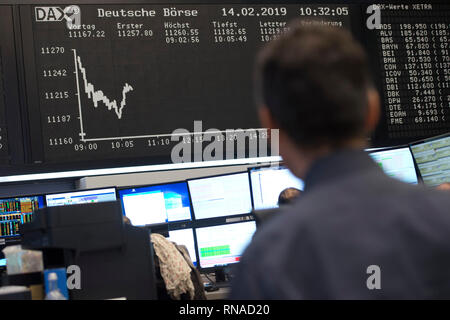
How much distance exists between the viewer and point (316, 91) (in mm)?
A: 792

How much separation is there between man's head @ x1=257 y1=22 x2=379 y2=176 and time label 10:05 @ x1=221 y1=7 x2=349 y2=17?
3.30 m

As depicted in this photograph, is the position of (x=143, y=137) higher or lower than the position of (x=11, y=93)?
lower

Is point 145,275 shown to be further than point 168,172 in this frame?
No

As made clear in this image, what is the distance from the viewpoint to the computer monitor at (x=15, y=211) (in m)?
4.27

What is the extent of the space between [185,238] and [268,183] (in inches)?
24.6

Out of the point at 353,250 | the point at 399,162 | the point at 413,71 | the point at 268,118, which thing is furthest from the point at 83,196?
the point at 353,250

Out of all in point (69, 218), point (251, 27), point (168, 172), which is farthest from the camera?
point (168, 172)

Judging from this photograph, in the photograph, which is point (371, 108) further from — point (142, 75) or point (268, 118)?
point (142, 75)

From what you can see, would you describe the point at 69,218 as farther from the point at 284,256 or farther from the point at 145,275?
the point at 284,256

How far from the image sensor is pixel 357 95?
31.8 inches

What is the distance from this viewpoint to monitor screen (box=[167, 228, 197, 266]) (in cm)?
406

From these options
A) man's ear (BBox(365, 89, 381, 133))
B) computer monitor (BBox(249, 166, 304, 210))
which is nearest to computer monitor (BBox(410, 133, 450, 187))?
computer monitor (BBox(249, 166, 304, 210))

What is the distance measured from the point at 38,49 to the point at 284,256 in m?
3.24
